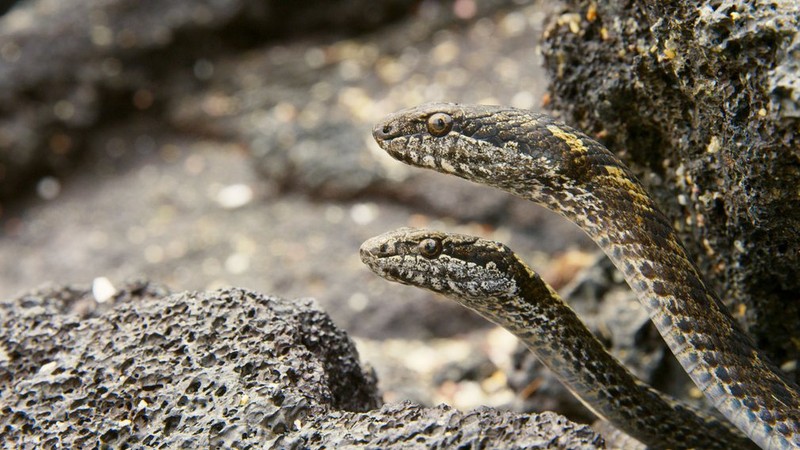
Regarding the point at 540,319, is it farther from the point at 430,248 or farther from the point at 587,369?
the point at 430,248

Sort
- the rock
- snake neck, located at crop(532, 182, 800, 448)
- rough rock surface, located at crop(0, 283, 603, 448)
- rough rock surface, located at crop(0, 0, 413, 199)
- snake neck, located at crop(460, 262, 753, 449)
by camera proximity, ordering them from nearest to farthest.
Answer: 1. the rock
2. rough rock surface, located at crop(0, 283, 603, 448)
3. snake neck, located at crop(532, 182, 800, 448)
4. snake neck, located at crop(460, 262, 753, 449)
5. rough rock surface, located at crop(0, 0, 413, 199)

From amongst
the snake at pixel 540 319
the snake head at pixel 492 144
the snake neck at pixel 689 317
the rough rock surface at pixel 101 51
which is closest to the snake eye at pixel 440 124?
the snake head at pixel 492 144

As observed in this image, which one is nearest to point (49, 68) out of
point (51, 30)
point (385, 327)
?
point (51, 30)

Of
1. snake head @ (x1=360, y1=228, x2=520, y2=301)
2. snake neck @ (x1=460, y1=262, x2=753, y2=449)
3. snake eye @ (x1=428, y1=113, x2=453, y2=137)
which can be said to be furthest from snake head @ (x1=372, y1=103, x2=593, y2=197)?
snake neck @ (x1=460, y1=262, x2=753, y2=449)

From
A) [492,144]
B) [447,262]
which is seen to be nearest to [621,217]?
[492,144]

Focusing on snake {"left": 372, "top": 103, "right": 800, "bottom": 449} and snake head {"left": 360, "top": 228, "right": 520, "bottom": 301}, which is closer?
snake {"left": 372, "top": 103, "right": 800, "bottom": 449}

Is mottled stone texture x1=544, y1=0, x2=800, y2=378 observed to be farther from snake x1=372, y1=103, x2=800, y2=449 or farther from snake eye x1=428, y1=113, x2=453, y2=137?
snake eye x1=428, y1=113, x2=453, y2=137
